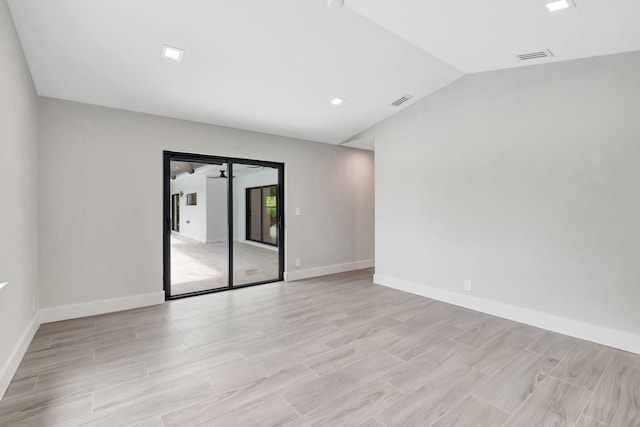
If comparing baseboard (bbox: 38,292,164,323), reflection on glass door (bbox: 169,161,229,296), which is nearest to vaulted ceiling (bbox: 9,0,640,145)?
reflection on glass door (bbox: 169,161,229,296)

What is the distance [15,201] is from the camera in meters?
2.44

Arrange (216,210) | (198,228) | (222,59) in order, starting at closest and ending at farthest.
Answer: (222,59), (216,210), (198,228)

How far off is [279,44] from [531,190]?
125 inches

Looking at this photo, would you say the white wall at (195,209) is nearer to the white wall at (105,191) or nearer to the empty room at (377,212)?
the empty room at (377,212)

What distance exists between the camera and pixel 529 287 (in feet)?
11.6

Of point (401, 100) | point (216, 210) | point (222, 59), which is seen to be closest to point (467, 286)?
point (401, 100)

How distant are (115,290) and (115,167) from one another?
155 centimetres

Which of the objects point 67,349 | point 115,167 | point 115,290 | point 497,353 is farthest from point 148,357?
point 497,353

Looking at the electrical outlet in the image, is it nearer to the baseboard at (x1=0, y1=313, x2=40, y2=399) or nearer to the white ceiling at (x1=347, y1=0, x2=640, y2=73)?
the white ceiling at (x1=347, y1=0, x2=640, y2=73)

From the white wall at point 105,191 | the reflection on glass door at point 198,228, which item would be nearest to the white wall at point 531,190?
the white wall at point 105,191

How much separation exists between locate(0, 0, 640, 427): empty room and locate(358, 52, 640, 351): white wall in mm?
23

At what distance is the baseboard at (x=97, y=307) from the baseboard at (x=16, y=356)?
0.23 metres

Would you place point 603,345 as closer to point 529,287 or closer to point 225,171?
point 529,287

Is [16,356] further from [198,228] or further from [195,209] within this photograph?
[195,209]
